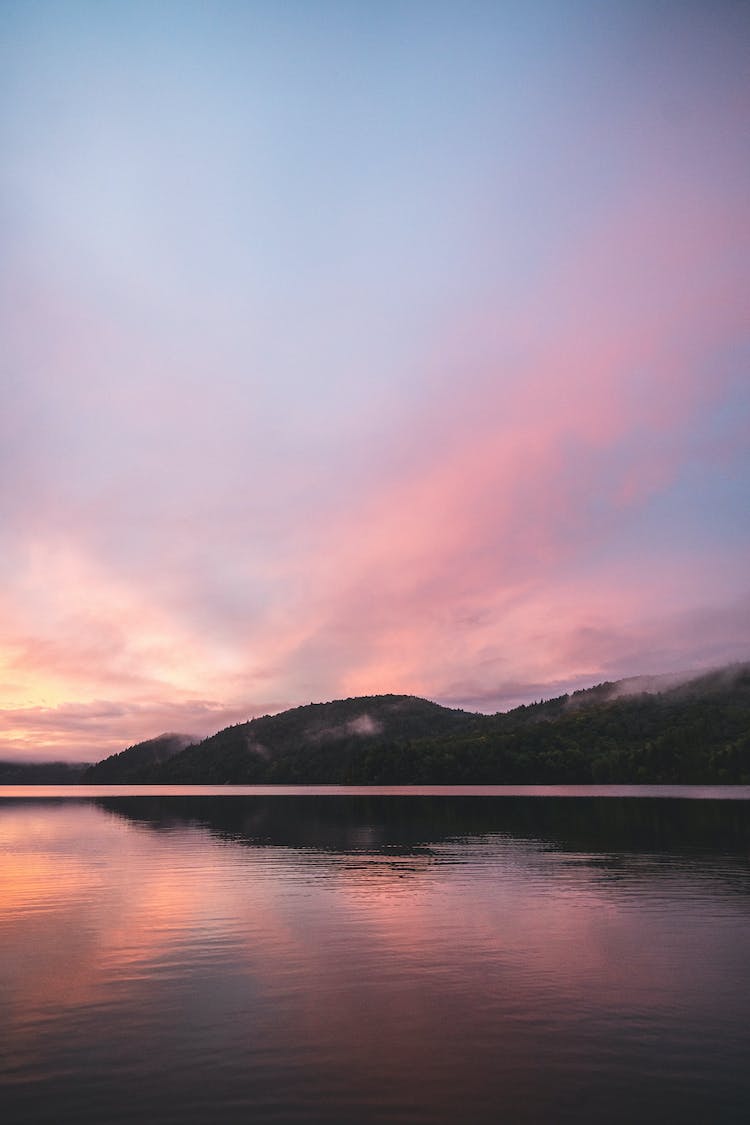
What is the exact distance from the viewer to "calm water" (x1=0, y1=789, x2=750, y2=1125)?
53.5 feet

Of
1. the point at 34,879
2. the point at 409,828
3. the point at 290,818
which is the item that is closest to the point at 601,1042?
the point at 34,879

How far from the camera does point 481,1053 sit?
18734 mm

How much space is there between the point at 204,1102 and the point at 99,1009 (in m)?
7.76

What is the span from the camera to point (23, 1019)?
21.3m

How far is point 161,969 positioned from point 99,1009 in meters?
4.76

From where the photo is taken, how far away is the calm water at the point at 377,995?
16297mm

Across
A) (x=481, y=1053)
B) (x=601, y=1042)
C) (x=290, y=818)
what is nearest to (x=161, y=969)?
(x=481, y=1053)

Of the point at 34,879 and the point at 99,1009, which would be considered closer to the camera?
the point at 99,1009

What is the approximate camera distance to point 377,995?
23656 mm

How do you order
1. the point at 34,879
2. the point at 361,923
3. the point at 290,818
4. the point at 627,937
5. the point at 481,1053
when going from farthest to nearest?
the point at 290,818
the point at 34,879
the point at 361,923
the point at 627,937
the point at 481,1053

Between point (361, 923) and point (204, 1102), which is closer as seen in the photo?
point (204, 1102)

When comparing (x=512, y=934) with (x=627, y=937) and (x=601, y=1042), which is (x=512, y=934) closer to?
(x=627, y=937)

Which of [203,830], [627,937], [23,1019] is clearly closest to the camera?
[23,1019]

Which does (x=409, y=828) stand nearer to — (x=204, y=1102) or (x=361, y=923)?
(x=361, y=923)
